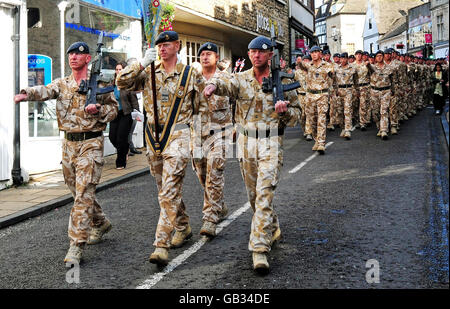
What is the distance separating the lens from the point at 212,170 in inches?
245

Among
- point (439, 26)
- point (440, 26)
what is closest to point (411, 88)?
point (440, 26)

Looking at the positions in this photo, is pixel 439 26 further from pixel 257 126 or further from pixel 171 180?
pixel 171 180

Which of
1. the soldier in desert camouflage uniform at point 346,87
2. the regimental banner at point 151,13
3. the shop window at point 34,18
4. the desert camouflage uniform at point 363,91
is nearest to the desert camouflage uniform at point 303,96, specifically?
the soldier in desert camouflage uniform at point 346,87

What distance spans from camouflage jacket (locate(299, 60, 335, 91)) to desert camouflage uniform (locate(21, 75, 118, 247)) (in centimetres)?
787

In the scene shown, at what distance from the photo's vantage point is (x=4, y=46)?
9.47 meters

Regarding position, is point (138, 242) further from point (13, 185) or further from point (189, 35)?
point (189, 35)

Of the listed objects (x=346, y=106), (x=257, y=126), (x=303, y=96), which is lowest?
(x=257, y=126)

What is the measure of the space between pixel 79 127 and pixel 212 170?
1.49 m

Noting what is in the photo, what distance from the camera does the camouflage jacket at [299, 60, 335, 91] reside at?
12.9 metres

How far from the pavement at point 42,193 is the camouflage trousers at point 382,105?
20.7 feet

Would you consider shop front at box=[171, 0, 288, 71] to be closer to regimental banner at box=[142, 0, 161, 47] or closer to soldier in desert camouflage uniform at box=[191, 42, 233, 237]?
regimental banner at box=[142, 0, 161, 47]

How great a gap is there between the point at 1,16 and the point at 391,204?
6.74 metres

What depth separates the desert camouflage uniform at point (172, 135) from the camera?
506 centimetres

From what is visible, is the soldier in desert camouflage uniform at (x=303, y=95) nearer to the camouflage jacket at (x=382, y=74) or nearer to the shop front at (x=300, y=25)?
the camouflage jacket at (x=382, y=74)
